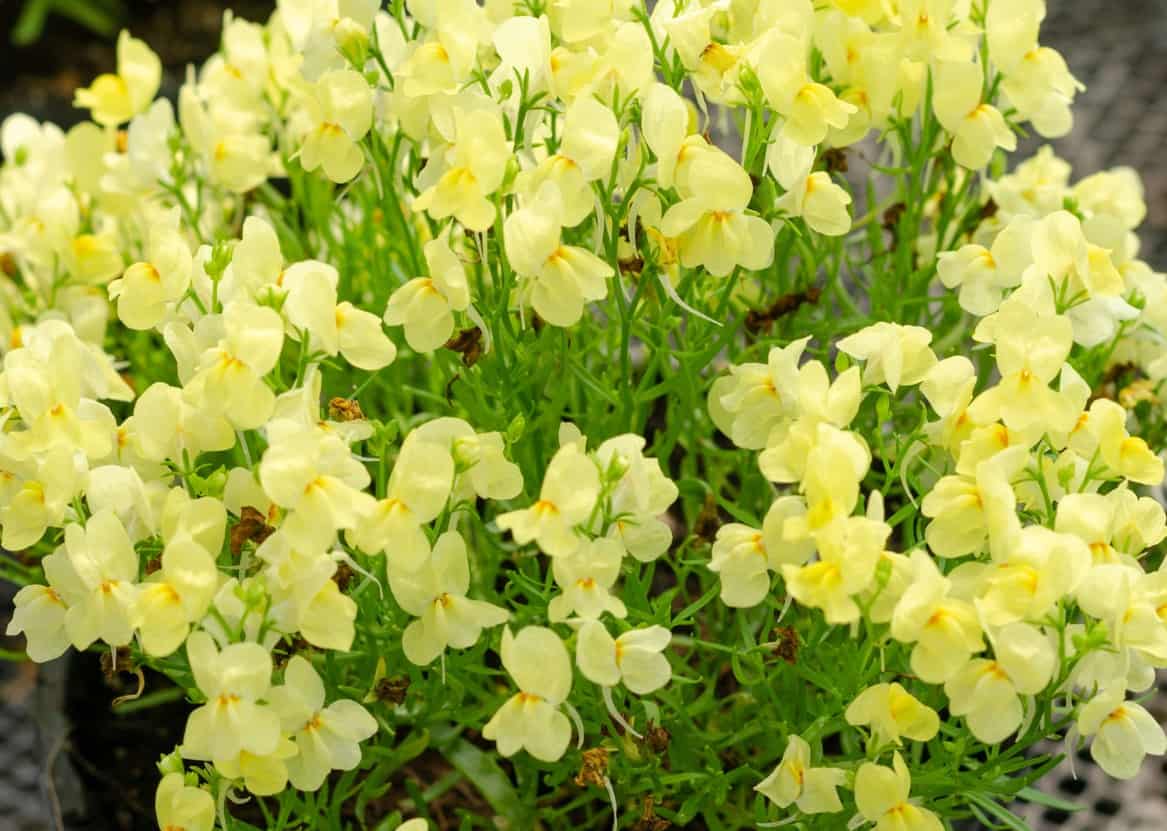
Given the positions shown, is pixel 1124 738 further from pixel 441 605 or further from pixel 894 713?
pixel 441 605

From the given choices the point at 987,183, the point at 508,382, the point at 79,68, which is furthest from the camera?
the point at 79,68

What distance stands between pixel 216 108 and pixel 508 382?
11.5 inches

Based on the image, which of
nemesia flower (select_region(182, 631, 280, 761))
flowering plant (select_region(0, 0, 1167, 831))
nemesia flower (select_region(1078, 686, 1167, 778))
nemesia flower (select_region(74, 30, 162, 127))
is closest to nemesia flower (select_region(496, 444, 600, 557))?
flowering plant (select_region(0, 0, 1167, 831))

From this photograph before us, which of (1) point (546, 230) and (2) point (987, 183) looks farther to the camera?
(2) point (987, 183)

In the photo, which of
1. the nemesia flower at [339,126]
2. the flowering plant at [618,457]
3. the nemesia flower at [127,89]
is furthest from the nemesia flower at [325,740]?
the nemesia flower at [127,89]

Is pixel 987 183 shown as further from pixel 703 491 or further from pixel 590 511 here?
pixel 590 511

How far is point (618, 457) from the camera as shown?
58cm

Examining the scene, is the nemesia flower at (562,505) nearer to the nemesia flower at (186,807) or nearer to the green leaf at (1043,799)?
the nemesia flower at (186,807)

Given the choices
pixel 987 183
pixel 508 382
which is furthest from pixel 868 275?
pixel 508 382

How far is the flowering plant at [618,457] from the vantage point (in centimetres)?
56

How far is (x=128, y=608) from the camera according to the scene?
0.57 metres

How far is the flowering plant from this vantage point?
22.1 inches

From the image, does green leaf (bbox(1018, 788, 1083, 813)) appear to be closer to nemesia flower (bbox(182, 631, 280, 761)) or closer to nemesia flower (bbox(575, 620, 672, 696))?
nemesia flower (bbox(575, 620, 672, 696))

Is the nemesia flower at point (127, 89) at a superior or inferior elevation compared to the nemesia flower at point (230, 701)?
superior
